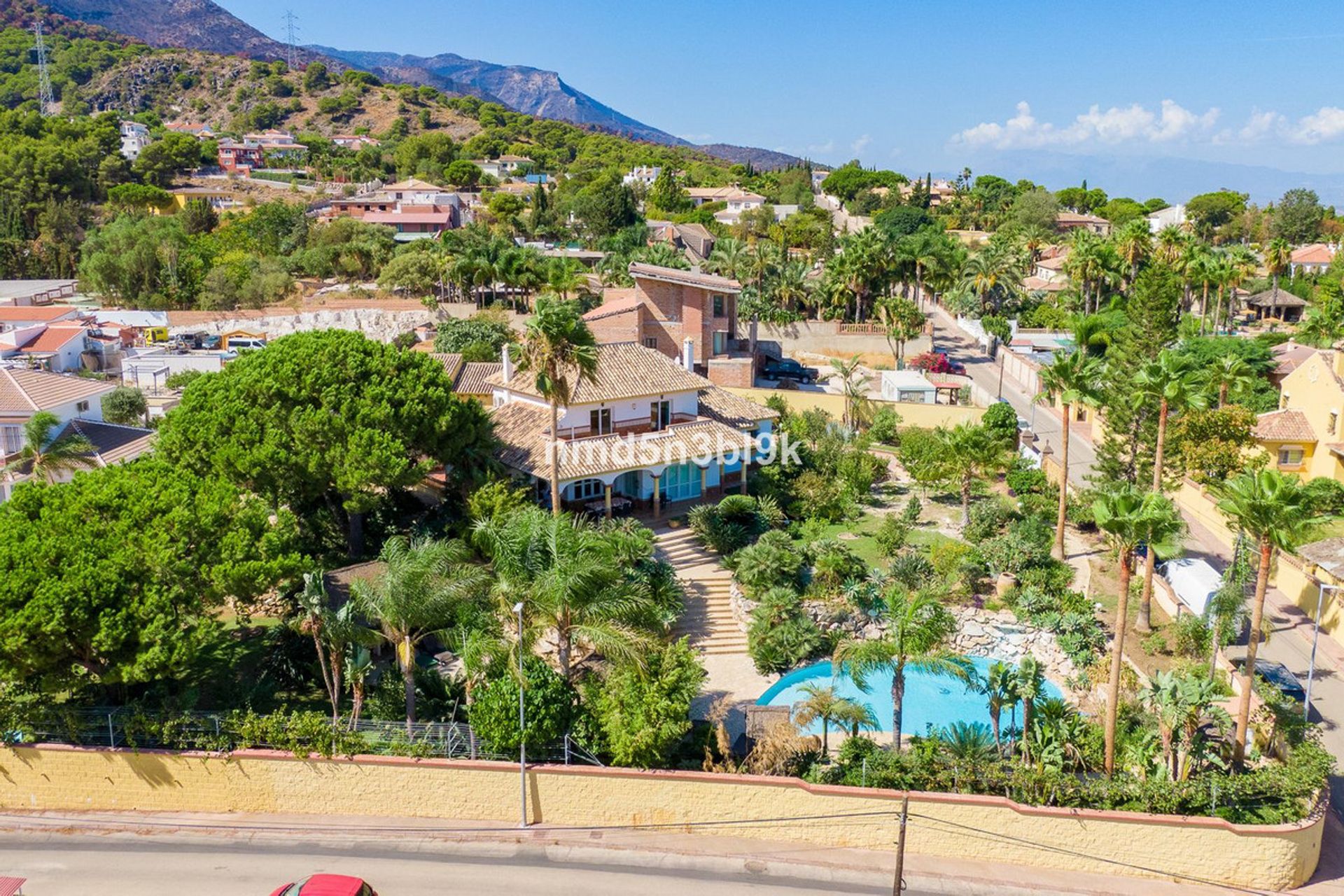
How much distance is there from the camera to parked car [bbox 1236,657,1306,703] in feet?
83.5

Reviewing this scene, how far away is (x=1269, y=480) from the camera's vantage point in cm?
2167

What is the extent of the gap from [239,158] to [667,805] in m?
155

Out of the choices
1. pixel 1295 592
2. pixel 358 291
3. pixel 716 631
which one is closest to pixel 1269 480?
pixel 1295 592

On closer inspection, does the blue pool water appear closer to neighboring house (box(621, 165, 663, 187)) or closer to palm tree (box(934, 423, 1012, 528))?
palm tree (box(934, 423, 1012, 528))

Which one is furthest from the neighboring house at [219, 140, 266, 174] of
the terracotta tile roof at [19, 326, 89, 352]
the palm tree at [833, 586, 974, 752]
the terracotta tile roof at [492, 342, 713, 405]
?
the palm tree at [833, 586, 974, 752]

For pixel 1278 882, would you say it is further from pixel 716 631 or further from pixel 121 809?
pixel 121 809

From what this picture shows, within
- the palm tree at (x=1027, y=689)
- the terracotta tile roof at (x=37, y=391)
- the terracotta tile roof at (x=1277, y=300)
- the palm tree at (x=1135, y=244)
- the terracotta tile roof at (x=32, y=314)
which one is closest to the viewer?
the palm tree at (x=1027, y=689)

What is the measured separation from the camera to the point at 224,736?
2239cm

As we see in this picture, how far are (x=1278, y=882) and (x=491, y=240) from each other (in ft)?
232

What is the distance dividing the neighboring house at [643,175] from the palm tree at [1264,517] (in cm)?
12665

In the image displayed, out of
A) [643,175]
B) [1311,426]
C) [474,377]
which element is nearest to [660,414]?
[474,377]

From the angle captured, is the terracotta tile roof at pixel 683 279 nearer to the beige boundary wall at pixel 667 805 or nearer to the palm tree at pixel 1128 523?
the palm tree at pixel 1128 523

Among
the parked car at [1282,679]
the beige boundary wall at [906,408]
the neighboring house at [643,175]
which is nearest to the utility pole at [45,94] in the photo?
the neighboring house at [643,175]

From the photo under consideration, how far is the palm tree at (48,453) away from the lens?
33.1 meters
